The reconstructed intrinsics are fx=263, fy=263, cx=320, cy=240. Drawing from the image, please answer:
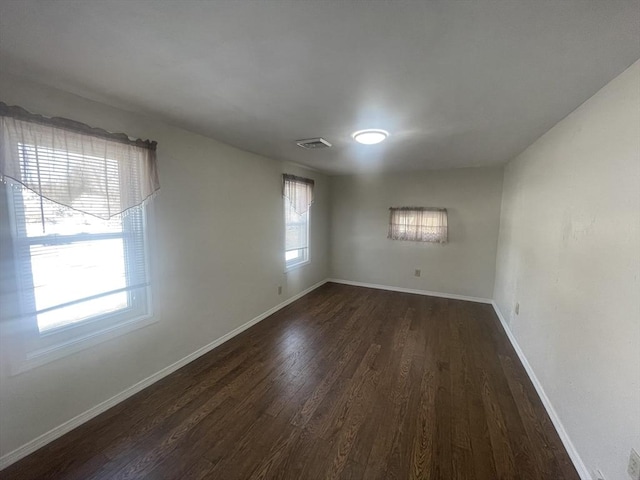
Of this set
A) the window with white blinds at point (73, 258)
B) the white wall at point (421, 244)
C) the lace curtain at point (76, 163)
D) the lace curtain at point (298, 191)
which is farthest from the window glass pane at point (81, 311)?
the white wall at point (421, 244)

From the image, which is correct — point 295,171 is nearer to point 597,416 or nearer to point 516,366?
point 516,366

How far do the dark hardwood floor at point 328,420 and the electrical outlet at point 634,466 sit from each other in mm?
A: 475

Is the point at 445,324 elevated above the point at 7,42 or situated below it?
below

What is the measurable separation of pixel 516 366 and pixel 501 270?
1645 mm

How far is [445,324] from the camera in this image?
11.5 feet

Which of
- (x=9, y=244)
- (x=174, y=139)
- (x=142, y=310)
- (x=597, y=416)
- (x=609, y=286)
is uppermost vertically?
(x=174, y=139)

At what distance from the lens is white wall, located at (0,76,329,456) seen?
159 cm

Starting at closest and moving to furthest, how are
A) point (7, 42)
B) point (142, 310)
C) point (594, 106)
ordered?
point (7, 42)
point (594, 106)
point (142, 310)

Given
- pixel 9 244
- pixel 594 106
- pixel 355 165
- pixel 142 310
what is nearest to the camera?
pixel 9 244

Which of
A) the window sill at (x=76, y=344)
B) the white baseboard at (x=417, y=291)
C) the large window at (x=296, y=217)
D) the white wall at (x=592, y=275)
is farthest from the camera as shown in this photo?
the white baseboard at (x=417, y=291)

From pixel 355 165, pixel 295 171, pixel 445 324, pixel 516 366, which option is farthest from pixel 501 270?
pixel 295 171

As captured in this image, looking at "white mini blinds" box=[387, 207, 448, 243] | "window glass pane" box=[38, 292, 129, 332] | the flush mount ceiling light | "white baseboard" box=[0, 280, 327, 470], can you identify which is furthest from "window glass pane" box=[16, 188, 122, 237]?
"white mini blinds" box=[387, 207, 448, 243]

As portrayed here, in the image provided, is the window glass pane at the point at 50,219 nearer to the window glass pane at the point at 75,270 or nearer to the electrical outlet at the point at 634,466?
the window glass pane at the point at 75,270

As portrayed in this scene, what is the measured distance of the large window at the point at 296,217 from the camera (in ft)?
13.1
